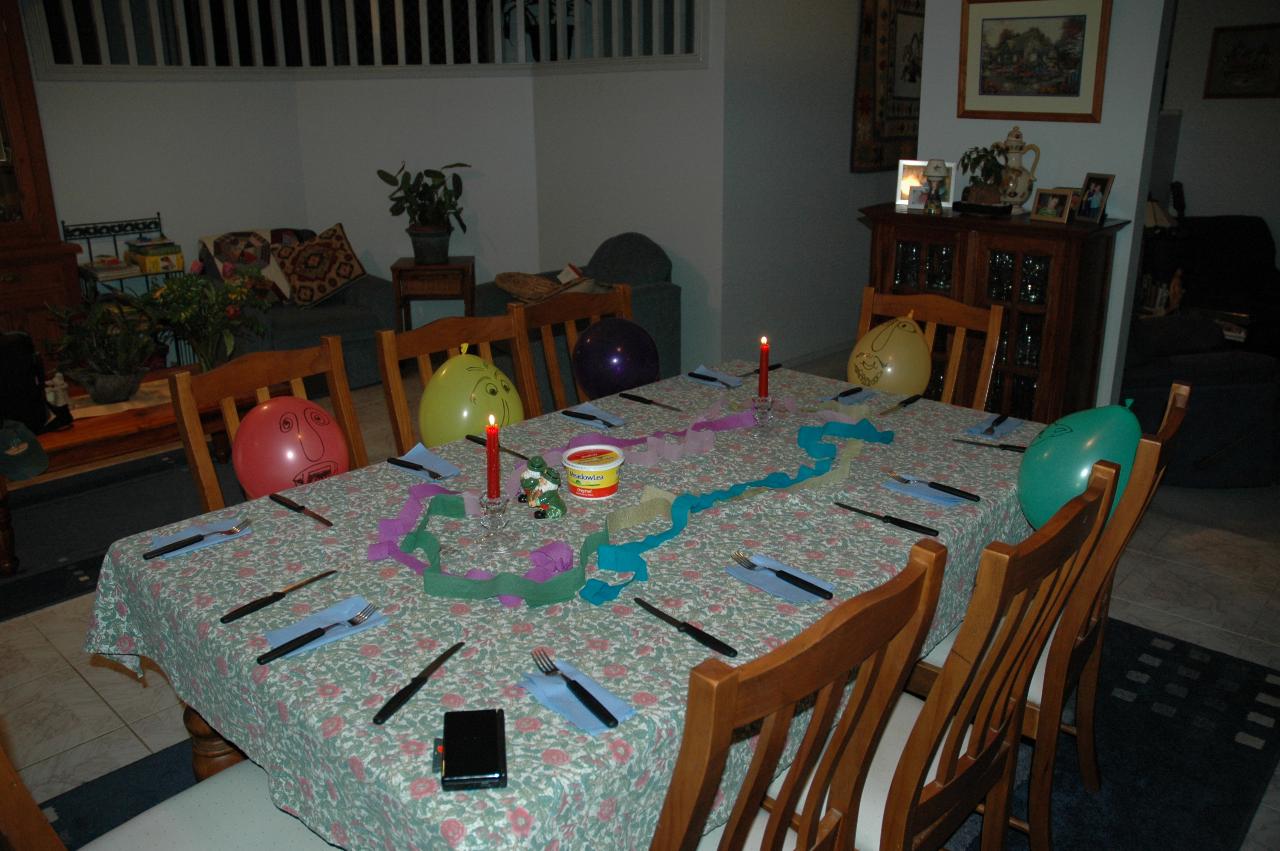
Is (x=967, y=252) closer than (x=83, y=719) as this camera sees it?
No

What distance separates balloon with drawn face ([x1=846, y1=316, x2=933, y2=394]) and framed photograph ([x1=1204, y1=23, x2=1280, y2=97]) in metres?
5.52

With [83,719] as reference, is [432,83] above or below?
above

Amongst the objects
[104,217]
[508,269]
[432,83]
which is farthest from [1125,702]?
[104,217]

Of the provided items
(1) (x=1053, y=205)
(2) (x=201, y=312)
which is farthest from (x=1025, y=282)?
(2) (x=201, y=312)

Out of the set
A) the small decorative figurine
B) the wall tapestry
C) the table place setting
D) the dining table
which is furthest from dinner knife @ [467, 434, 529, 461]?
the wall tapestry

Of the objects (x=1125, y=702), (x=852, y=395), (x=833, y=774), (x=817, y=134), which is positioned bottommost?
(x=1125, y=702)

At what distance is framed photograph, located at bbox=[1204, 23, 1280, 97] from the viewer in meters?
6.41

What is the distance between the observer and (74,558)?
10.6 ft

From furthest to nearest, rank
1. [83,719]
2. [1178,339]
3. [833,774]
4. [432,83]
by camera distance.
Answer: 1. [432,83]
2. [1178,339]
3. [83,719]
4. [833,774]

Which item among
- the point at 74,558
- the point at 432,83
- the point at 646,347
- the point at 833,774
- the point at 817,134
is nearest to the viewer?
the point at 833,774

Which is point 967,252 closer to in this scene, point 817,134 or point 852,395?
point 852,395

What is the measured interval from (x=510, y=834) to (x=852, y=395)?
1.66 metres

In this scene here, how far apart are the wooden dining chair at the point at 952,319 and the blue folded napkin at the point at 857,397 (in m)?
0.19

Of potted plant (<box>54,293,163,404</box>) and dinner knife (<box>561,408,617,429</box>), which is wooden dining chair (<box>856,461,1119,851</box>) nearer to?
dinner knife (<box>561,408,617,429</box>)
